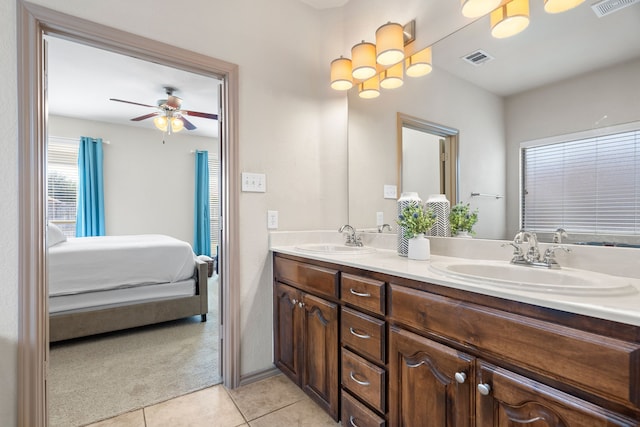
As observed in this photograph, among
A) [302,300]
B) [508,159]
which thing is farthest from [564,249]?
[302,300]

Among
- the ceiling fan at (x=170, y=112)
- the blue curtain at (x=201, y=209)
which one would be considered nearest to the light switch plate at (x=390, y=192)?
the ceiling fan at (x=170, y=112)

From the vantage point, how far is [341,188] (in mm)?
2236

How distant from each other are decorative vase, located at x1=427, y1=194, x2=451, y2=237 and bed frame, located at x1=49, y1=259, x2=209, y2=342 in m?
2.22

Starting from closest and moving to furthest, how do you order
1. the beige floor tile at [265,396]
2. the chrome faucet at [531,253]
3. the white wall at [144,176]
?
the chrome faucet at [531,253], the beige floor tile at [265,396], the white wall at [144,176]

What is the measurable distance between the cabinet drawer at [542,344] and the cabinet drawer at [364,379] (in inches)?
12.6

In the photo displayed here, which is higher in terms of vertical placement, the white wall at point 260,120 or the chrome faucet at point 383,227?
the white wall at point 260,120

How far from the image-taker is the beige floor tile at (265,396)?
1647mm

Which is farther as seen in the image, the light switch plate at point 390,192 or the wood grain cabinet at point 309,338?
the light switch plate at point 390,192

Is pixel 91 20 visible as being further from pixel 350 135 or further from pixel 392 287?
pixel 392 287

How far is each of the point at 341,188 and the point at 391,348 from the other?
1288 mm

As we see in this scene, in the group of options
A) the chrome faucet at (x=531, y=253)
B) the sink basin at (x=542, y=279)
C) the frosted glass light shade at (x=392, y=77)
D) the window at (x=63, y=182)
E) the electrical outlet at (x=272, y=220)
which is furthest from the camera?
the window at (x=63, y=182)

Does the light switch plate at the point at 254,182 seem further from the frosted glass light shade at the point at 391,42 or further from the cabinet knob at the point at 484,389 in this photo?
the cabinet knob at the point at 484,389

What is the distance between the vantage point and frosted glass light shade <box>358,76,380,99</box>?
202 cm

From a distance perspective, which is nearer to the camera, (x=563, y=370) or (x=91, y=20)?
(x=563, y=370)
